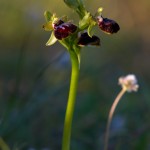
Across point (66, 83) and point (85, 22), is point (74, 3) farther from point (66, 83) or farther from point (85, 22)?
point (66, 83)

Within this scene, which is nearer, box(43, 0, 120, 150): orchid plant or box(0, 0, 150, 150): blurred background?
box(43, 0, 120, 150): orchid plant

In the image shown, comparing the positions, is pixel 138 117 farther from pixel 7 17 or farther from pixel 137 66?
pixel 7 17

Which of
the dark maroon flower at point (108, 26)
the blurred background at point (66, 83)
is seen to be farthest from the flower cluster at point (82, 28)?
the blurred background at point (66, 83)

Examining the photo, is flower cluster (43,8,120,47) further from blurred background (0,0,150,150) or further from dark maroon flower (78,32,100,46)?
blurred background (0,0,150,150)

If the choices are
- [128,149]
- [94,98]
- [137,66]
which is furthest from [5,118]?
[137,66]

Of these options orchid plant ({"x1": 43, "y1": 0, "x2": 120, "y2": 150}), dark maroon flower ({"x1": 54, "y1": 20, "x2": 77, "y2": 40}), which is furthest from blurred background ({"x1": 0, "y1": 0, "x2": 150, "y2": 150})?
dark maroon flower ({"x1": 54, "y1": 20, "x2": 77, "y2": 40})

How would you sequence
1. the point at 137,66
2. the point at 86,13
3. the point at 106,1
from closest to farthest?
1. the point at 86,13
2. the point at 137,66
3. the point at 106,1

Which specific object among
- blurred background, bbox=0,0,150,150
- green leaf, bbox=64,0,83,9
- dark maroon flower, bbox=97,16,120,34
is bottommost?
blurred background, bbox=0,0,150,150
